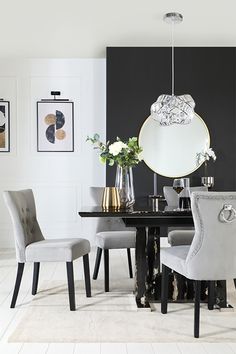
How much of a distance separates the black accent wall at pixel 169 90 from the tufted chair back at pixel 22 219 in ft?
7.84

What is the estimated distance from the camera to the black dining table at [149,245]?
3268 millimetres

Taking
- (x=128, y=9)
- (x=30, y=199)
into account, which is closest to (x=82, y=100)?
(x=128, y=9)

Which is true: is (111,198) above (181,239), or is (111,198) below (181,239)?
above

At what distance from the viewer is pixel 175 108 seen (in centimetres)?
502

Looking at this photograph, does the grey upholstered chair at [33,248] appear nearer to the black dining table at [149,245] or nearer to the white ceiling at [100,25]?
the black dining table at [149,245]

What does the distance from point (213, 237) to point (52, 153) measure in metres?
4.15

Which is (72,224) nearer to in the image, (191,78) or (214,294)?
→ (191,78)

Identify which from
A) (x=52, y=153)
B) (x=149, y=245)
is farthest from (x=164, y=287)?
(x=52, y=153)

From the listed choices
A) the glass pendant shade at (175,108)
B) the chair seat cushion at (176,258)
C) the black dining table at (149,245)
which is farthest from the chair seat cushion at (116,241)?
the glass pendant shade at (175,108)

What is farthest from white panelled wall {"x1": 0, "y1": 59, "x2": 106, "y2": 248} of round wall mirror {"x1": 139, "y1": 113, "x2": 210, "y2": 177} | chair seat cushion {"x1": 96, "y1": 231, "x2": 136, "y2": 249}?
chair seat cushion {"x1": 96, "y1": 231, "x2": 136, "y2": 249}

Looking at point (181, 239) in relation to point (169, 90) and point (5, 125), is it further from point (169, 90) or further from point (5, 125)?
point (5, 125)

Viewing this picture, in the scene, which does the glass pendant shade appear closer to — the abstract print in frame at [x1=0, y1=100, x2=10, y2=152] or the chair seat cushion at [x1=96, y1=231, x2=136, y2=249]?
the chair seat cushion at [x1=96, y1=231, x2=136, y2=249]

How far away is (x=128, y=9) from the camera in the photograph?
16.2 ft

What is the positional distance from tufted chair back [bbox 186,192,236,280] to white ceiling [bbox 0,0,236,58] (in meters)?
2.67
